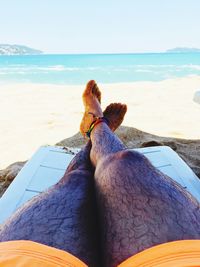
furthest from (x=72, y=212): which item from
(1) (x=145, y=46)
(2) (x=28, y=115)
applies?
(1) (x=145, y=46)

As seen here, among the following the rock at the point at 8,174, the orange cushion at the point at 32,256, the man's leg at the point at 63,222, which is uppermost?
the orange cushion at the point at 32,256

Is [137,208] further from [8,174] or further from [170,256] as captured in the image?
[8,174]

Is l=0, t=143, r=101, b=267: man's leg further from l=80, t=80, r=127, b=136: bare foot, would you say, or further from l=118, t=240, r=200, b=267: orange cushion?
l=80, t=80, r=127, b=136: bare foot

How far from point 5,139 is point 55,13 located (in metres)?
28.4

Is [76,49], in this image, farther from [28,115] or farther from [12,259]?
[12,259]

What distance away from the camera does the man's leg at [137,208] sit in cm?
65

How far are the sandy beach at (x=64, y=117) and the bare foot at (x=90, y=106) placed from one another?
92 centimetres

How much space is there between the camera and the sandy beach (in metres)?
3.00

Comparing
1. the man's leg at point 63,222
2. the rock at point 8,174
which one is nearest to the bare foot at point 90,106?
the rock at point 8,174

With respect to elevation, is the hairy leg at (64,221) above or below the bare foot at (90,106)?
below

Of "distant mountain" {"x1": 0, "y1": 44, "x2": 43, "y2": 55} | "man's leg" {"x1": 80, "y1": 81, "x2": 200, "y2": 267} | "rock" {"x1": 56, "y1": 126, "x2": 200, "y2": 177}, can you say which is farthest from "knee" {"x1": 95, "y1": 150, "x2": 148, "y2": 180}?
"distant mountain" {"x1": 0, "y1": 44, "x2": 43, "y2": 55}

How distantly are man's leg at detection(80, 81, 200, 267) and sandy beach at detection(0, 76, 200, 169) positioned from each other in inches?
70.1

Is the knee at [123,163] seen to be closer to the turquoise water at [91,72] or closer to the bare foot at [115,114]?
the bare foot at [115,114]

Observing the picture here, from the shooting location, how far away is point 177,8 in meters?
25.8
